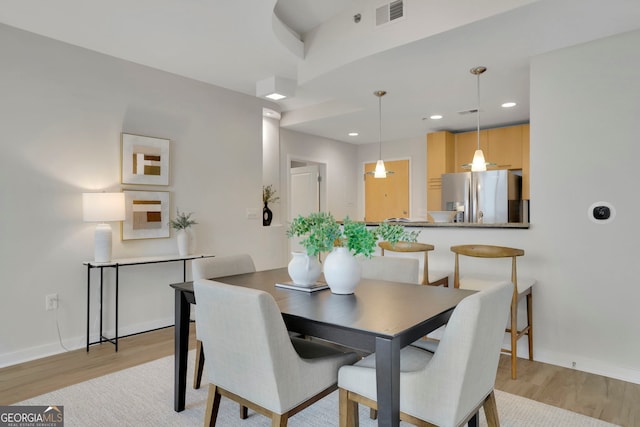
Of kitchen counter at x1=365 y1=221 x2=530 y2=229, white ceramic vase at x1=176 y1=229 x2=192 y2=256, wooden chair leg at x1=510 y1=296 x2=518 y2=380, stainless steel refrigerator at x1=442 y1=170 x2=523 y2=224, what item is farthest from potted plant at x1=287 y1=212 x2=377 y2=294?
stainless steel refrigerator at x1=442 y1=170 x2=523 y2=224

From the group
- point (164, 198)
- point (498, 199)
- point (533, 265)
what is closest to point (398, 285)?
point (533, 265)

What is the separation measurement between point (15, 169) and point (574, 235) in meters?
4.15

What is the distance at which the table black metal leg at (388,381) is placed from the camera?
49.3 inches

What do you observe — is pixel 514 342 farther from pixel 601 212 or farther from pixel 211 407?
pixel 211 407

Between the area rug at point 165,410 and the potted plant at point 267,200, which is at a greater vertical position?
the potted plant at point 267,200

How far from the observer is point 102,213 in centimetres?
304

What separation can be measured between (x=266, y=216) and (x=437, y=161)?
2622 mm

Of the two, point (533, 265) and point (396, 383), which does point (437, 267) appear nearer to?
point (533, 265)

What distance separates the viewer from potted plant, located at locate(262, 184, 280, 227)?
4.98 m

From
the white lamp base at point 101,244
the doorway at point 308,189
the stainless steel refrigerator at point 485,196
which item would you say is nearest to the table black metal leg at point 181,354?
the white lamp base at point 101,244

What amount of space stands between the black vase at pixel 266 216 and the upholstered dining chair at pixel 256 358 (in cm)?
335

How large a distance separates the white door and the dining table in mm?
4080

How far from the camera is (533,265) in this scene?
288cm

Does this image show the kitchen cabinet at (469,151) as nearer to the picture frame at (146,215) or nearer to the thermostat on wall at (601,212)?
the thermostat on wall at (601,212)
